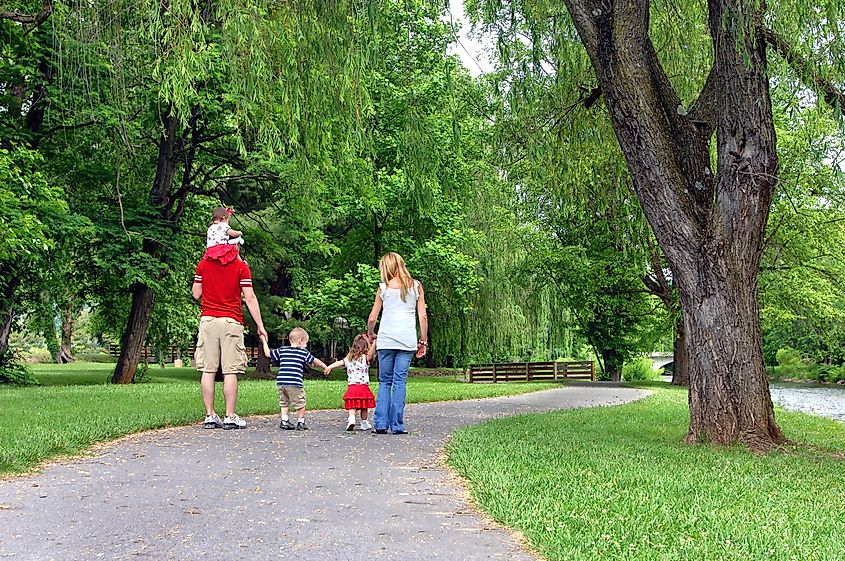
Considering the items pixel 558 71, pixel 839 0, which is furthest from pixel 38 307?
pixel 839 0

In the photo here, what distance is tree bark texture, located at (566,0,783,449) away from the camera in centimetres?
814

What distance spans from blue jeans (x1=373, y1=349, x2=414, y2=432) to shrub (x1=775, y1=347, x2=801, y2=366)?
168 feet

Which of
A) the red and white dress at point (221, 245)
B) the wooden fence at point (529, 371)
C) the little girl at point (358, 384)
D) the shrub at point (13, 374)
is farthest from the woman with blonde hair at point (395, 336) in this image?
the wooden fence at point (529, 371)

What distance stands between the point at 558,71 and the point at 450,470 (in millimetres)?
6808

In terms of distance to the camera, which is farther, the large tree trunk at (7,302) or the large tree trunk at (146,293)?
the large tree trunk at (146,293)

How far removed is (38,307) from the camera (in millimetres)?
23594

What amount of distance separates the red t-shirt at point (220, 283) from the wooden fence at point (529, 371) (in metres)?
24.8

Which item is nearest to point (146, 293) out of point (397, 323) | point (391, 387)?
point (391, 387)

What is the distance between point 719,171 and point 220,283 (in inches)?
209

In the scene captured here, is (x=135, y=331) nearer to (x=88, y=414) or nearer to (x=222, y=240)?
(x=88, y=414)

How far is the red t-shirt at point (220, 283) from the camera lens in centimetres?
866

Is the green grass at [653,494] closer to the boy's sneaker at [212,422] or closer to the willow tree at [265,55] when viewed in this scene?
the boy's sneaker at [212,422]

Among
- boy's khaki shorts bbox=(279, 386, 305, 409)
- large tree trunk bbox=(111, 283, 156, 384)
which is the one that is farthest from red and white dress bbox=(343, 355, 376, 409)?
large tree trunk bbox=(111, 283, 156, 384)

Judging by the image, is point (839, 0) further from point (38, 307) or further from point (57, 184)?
point (38, 307)
